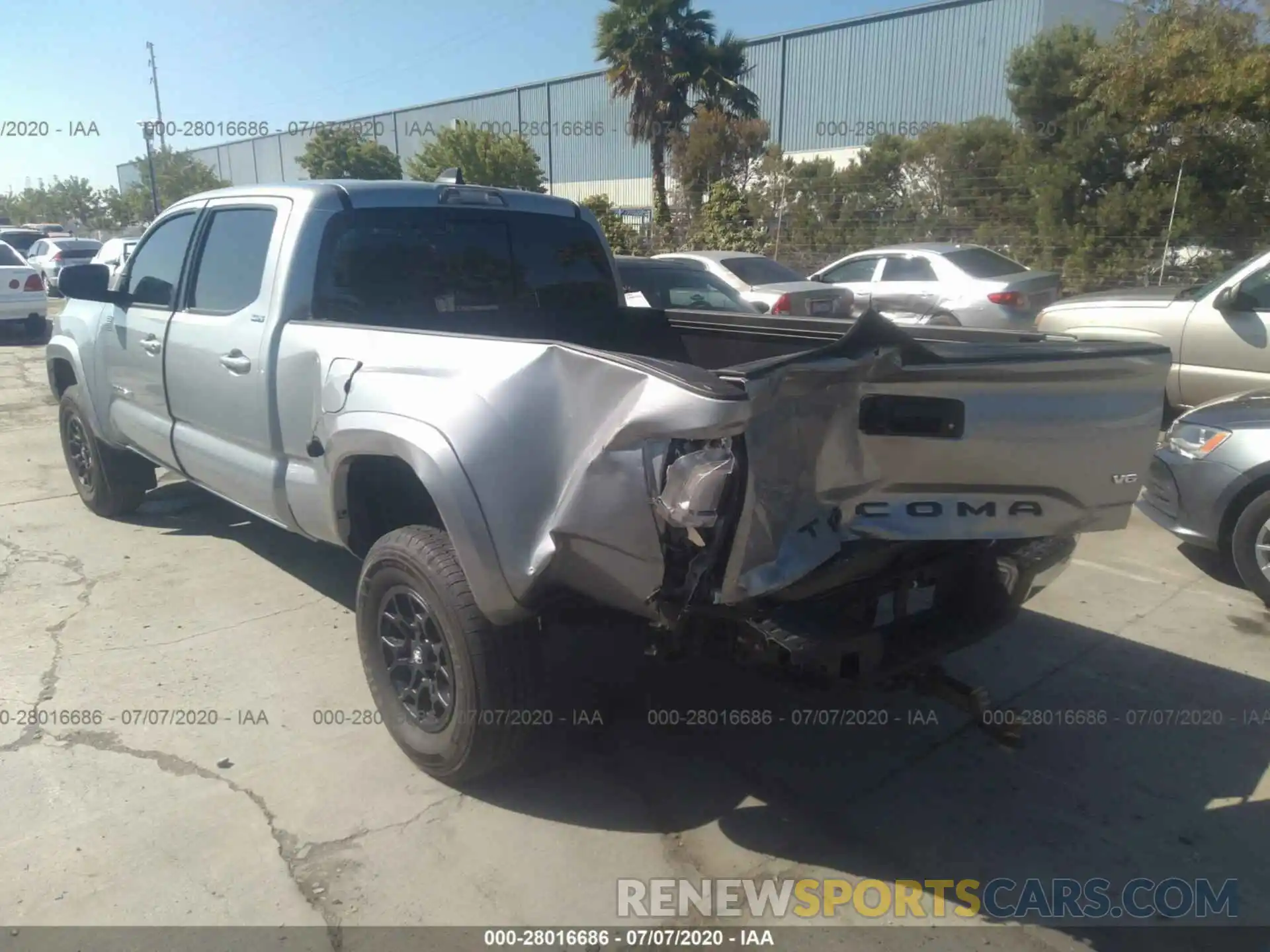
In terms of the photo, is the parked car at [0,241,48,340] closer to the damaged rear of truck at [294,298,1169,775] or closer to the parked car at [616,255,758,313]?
the parked car at [616,255,758,313]

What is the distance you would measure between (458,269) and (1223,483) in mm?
4075

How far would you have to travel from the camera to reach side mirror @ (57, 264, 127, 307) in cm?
536

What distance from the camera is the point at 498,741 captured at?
3207mm

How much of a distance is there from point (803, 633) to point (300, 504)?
2.30m

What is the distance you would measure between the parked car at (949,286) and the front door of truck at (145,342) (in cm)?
891

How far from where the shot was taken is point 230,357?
14.1 ft

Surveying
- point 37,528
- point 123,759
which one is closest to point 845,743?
point 123,759

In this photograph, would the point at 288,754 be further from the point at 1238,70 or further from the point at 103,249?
the point at 103,249

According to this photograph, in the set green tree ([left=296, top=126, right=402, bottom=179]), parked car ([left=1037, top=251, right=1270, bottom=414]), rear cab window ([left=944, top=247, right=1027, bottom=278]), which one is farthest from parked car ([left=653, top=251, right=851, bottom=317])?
green tree ([left=296, top=126, right=402, bottom=179])

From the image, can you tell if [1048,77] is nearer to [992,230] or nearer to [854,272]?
[992,230]

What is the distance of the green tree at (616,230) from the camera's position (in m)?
23.3

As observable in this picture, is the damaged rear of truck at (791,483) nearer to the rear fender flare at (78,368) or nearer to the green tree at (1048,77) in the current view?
the rear fender flare at (78,368)

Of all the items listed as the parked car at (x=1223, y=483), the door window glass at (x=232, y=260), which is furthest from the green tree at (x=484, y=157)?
the parked car at (x=1223, y=483)

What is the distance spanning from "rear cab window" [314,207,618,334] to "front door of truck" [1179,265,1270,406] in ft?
17.4
